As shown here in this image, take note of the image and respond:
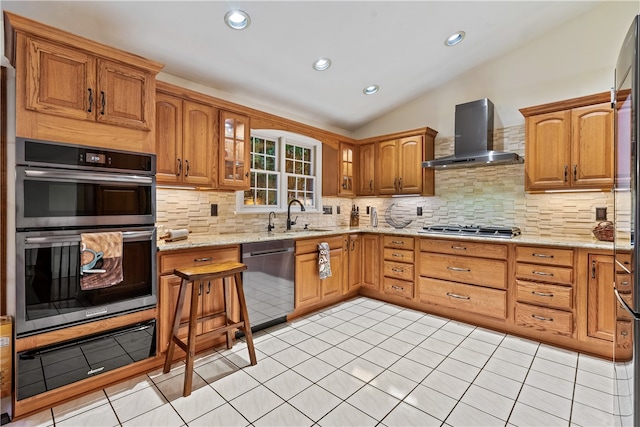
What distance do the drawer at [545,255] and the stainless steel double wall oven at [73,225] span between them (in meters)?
3.10

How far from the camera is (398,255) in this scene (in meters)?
3.69

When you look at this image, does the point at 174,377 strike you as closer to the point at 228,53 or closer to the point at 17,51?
the point at 17,51

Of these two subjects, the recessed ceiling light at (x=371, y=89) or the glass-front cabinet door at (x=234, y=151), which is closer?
the glass-front cabinet door at (x=234, y=151)

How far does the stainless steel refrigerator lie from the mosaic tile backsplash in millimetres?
2161

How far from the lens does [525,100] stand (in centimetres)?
347

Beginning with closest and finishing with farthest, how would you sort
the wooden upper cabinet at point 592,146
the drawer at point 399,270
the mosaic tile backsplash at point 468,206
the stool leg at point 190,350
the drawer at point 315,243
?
the stool leg at point 190,350, the wooden upper cabinet at point 592,146, the mosaic tile backsplash at point 468,206, the drawer at point 315,243, the drawer at point 399,270

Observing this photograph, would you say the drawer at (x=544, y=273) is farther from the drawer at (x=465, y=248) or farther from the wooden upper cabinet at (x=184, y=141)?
the wooden upper cabinet at (x=184, y=141)

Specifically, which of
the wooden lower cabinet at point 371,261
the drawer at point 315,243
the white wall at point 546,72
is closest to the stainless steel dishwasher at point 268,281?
the drawer at point 315,243

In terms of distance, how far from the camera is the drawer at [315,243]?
3.22 meters

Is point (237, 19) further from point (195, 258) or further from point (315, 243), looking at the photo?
point (315, 243)

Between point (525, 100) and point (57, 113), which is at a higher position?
point (525, 100)

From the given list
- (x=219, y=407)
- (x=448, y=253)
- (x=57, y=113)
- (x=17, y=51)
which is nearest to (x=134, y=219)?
(x=57, y=113)

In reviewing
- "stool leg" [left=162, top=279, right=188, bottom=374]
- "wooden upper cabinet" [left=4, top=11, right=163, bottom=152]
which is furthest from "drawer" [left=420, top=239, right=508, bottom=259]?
"wooden upper cabinet" [left=4, top=11, right=163, bottom=152]

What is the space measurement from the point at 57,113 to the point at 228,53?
1.42 metres
